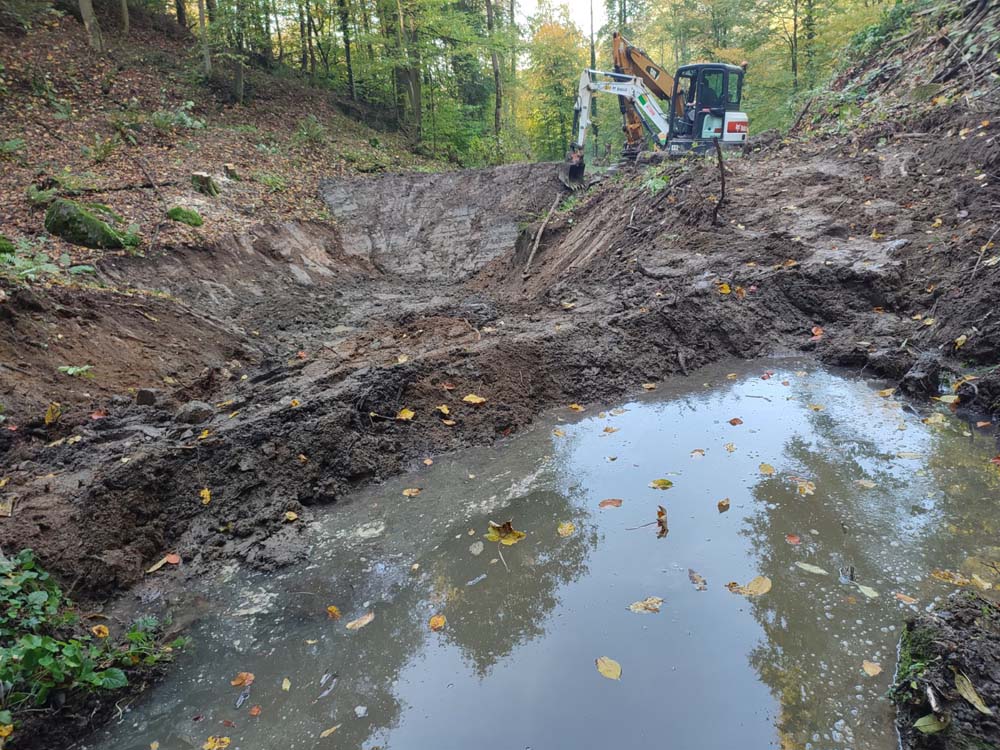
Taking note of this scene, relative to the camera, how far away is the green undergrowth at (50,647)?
8.78 feet

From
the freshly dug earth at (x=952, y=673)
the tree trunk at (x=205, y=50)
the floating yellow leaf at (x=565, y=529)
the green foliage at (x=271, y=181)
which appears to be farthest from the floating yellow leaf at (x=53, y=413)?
the tree trunk at (x=205, y=50)

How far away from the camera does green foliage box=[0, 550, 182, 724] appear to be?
106 inches

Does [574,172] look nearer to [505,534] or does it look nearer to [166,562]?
[505,534]

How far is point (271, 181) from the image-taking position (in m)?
13.6

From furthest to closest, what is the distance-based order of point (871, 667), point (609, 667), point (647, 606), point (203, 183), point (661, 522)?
1. point (203, 183)
2. point (661, 522)
3. point (647, 606)
4. point (609, 667)
5. point (871, 667)

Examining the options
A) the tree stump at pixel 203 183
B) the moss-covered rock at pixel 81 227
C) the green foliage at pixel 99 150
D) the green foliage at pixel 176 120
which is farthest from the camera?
the green foliage at pixel 176 120

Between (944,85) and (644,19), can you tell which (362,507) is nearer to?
(944,85)

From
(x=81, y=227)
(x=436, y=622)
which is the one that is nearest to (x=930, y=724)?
(x=436, y=622)

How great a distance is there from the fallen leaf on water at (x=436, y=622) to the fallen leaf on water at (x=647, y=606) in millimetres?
1059

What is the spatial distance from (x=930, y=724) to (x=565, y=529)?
2119 millimetres

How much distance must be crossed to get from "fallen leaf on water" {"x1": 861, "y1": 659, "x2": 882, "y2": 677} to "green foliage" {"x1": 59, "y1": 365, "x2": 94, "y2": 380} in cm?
723

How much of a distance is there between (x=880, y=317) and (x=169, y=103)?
17239 millimetres

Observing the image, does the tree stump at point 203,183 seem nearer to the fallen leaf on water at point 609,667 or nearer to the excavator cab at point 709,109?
the excavator cab at point 709,109

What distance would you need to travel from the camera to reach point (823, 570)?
3.15 meters
